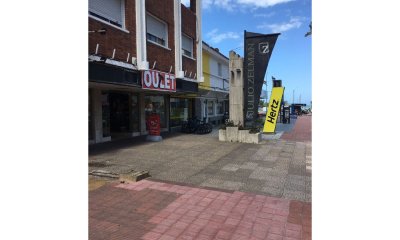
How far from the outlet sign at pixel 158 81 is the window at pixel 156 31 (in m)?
1.99

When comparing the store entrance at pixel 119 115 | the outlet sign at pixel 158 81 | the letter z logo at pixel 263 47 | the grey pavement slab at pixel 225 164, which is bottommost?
the grey pavement slab at pixel 225 164

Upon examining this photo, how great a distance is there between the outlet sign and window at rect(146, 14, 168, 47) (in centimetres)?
199

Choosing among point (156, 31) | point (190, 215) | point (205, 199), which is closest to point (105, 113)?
point (156, 31)

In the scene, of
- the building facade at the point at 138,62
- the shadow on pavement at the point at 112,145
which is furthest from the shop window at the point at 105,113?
the shadow on pavement at the point at 112,145

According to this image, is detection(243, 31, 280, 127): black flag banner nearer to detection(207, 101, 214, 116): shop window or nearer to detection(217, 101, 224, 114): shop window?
detection(207, 101, 214, 116): shop window

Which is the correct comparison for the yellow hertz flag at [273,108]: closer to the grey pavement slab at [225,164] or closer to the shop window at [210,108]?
the grey pavement slab at [225,164]

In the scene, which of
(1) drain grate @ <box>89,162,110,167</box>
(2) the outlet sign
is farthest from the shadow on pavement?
(2) the outlet sign

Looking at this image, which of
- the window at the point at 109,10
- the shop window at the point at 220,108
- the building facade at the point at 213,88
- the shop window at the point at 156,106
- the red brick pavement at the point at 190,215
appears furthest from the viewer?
the shop window at the point at 220,108

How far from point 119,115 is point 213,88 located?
1115 centimetres

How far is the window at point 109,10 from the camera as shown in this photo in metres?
10.5

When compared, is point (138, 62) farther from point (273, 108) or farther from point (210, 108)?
point (210, 108)

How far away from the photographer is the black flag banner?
13633 millimetres
